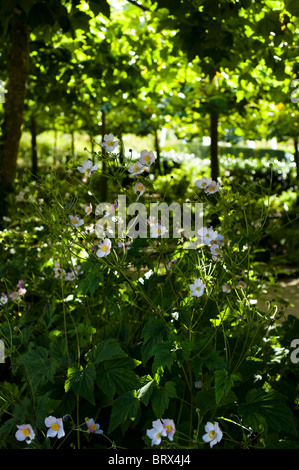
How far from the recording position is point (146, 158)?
2.07 meters

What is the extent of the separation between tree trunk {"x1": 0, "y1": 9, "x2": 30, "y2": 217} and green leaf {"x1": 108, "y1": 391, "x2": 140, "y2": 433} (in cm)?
377

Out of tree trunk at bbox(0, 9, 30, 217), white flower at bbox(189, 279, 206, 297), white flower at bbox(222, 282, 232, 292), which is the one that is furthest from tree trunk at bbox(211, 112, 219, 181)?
white flower at bbox(189, 279, 206, 297)

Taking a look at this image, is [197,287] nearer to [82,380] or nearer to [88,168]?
[82,380]

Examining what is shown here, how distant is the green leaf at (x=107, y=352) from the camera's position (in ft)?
6.07

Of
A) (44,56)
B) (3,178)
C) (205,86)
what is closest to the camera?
(3,178)

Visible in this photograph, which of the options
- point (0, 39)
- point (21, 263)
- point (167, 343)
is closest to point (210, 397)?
point (167, 343)

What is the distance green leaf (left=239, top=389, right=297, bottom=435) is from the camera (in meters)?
1.69

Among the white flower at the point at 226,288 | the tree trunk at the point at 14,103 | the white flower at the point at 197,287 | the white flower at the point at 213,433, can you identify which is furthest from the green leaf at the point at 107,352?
the tree trunk at the point at 14,103

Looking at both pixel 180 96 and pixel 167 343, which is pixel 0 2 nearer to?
pixel 167 343

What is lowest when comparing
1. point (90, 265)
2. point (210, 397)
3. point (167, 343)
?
point (210, 397)

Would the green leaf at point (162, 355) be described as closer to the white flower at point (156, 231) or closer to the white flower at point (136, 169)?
the white flower at point (156, 231)

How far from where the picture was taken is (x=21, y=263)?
3221 millimetres

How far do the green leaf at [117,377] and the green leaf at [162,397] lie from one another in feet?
0.28
